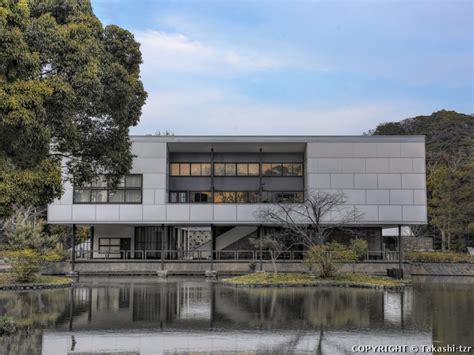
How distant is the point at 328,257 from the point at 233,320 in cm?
1299

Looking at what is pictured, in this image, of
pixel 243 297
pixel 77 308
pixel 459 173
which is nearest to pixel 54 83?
pixel 77 308

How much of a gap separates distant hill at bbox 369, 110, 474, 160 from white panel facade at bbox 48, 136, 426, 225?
29312mm

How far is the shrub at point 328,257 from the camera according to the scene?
88.6 ft

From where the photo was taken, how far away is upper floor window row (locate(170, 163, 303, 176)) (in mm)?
41125

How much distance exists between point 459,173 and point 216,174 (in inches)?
881

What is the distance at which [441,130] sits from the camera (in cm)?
7488

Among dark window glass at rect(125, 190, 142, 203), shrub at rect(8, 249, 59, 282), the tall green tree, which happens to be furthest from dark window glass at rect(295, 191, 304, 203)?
shrub at rect(8, 249, 59, 282)

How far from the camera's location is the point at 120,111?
1848 cm

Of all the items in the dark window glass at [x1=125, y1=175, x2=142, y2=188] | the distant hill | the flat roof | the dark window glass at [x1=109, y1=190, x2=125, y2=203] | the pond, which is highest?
the distant hill

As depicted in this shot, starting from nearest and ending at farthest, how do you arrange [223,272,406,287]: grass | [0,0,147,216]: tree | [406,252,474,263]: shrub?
[0,0,147,216]: tree < [223,272,406,287]: grass < [406,252,474,263]: shrub

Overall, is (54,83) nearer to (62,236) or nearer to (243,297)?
(243,297)

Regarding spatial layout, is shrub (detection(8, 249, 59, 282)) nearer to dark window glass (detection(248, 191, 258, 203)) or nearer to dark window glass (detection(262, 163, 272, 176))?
dark window glass (detection(248, 191, 258, 203))

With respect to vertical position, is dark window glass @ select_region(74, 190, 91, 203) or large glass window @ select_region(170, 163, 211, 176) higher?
large glass window @ select_region(170, 163, 211, 176)

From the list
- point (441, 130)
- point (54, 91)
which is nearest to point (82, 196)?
point (54, 91)
